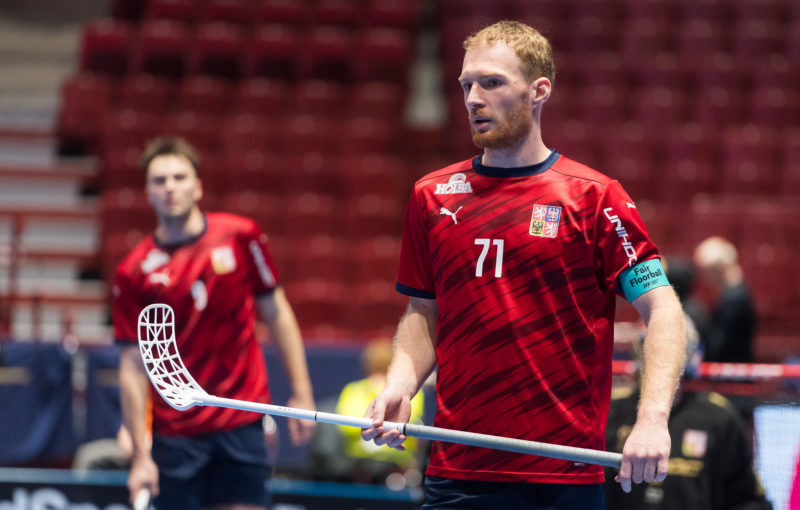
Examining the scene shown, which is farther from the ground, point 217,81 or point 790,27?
point 790,27

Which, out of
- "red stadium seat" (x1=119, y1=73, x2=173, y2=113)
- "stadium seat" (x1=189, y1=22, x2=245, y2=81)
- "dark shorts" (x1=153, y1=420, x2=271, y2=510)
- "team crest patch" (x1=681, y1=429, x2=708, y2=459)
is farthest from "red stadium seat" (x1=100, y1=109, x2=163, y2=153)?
"team crest patch" (x1=681, y1=429, x2=708, y2=459)

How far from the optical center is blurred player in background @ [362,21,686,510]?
9.28ft

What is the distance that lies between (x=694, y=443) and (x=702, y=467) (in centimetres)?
10

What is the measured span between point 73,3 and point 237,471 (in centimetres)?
1318

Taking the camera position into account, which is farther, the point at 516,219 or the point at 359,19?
A: the point at 359,19

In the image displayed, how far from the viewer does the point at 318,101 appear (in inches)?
480

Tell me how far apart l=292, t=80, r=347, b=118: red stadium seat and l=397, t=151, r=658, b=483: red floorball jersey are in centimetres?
944

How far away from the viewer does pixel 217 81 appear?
1263 cm

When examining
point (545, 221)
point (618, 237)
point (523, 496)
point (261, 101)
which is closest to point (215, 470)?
point (523, 496)

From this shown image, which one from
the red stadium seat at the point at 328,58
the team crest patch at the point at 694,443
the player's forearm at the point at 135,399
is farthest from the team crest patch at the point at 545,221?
the red stadium seat at the point at 328,58

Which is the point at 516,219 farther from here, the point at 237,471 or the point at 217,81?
the point at 217,81

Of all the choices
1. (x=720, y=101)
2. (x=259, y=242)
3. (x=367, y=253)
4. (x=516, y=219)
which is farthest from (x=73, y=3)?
(x=516, y=219)

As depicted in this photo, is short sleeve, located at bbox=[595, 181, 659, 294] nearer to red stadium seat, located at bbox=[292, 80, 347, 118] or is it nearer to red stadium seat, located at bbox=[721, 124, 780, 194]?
red stadium seat, located at bbox=[721, 124, 780, 194]

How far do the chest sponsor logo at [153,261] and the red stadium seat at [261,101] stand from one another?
7521 millimetres
